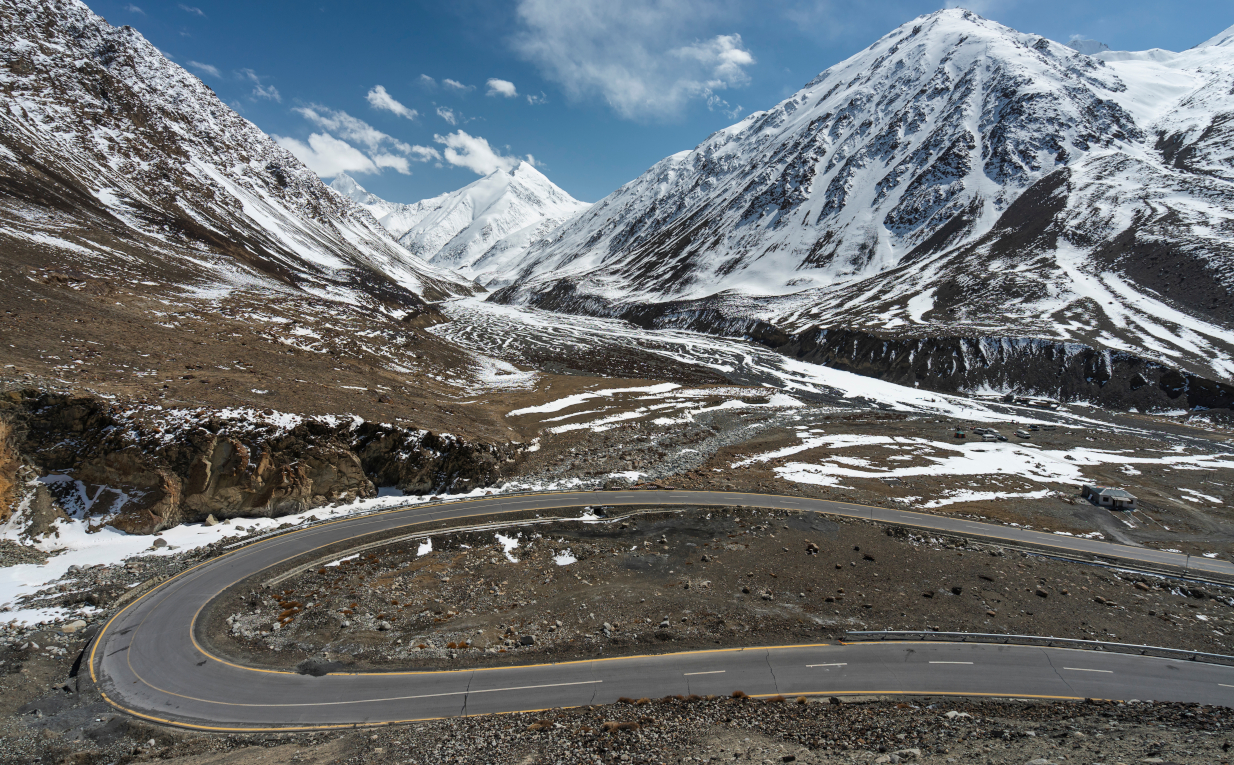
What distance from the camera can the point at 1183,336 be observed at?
289 ft

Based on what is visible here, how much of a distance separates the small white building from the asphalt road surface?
22296 mm

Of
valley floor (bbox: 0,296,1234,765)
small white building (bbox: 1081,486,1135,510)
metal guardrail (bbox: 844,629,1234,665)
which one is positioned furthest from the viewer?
small white building (bbox: 1081,486,1135,510)

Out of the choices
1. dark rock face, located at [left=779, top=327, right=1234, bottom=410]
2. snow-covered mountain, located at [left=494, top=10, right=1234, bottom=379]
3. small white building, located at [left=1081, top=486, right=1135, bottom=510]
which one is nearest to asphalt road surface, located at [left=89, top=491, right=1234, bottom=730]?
small white building, located at [left=1081, top=486, right=1135, bottom=510]

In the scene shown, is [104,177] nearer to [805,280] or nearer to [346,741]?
[346,741]

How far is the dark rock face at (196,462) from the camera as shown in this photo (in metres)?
28.2

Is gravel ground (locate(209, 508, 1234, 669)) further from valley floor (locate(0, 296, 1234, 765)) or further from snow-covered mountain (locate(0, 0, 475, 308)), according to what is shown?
snow-covered mountain (locate(0, 0, 475, 308))

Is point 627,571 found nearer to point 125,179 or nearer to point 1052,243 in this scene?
point 1052,243

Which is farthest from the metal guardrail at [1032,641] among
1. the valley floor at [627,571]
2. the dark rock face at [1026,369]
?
the dark rock face at [1026,369]

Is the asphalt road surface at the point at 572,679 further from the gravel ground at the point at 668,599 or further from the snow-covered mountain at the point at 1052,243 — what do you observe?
the snow-covered mountain at the point at 1052,243

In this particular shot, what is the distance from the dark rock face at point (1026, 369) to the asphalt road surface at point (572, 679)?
8647 cm

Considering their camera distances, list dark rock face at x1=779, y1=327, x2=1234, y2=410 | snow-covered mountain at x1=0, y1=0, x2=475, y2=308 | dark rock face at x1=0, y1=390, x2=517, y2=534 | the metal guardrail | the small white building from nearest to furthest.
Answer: the metal guardrail < dark rock face at x1=0, y1=390, x2=517, y2=534 < the small white building < dark rock face at x1=779, y1=327, x2=1234, y2=410 < snow-covered mountain at x1=0, y1=0, x2=475, y2=308

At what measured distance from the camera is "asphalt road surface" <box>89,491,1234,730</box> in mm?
17922

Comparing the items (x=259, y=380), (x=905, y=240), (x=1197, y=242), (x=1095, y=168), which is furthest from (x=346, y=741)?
(x=1095, y=168)

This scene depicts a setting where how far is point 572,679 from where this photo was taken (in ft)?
63.7
